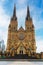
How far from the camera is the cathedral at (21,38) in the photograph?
10.9 metres

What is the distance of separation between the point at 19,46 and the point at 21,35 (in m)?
0.98

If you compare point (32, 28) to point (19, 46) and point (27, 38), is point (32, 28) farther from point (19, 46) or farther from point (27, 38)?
point (19, 46)

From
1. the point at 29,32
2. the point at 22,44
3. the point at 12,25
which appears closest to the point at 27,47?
the point at 22,44

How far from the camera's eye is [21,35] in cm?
1159

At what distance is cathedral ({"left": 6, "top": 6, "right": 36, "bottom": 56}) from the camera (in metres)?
10.9

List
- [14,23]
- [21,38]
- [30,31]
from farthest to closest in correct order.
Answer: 1. [14,23]
2. [30,31]
3. [21,38]

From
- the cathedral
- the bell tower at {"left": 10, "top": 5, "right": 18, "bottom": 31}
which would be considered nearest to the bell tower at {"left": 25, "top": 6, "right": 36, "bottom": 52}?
the cathedral

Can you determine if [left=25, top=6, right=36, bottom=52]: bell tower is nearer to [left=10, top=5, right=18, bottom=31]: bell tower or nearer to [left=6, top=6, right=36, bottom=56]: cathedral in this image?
[left=6, top=6, right=36, bottom=56]: cathedral

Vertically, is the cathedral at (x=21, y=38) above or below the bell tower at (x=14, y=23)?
below

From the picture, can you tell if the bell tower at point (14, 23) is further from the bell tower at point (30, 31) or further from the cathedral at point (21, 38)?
the bell tower at point (30, 31)

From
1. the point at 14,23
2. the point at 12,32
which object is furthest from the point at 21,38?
the point at 14,23

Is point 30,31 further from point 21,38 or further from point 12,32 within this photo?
Result: point 12,32

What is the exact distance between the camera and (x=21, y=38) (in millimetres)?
11438

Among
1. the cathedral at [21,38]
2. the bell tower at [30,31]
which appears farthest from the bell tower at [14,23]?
the bell tower at [30,31]
